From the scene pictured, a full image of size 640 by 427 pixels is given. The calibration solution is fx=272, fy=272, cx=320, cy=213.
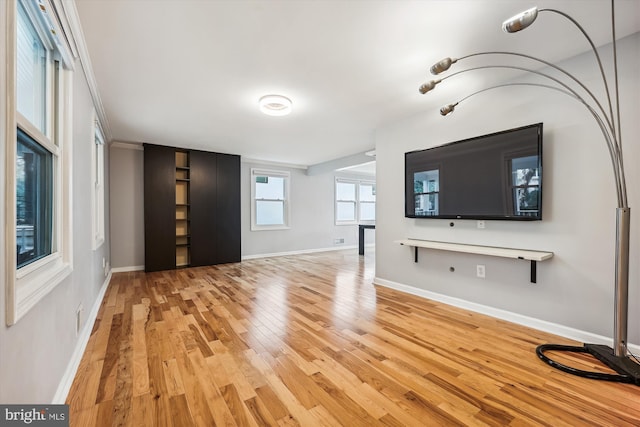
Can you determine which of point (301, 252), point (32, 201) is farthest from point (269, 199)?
point (32, 201)

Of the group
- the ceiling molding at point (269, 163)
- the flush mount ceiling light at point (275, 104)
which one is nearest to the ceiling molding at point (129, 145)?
the ceiling molding at point (269, 163)

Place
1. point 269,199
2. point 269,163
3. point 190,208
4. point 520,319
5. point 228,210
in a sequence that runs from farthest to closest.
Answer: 1. point 269,199
2. point 269,163
3. point 228,210
4. point 190,208
5. point 520,319

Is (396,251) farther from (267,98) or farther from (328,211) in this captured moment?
(328,211)

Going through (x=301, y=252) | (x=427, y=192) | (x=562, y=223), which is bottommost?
(x=301, y=252)

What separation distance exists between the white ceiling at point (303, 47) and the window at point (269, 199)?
3.25 meters

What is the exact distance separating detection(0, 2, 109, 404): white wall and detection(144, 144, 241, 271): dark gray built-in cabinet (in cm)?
246

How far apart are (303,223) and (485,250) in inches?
206

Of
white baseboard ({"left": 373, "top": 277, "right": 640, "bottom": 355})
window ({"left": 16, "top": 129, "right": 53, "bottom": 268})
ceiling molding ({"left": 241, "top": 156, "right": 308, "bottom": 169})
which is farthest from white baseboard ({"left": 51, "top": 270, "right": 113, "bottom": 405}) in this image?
ceiling molding ({"left": 241, "top": 156, "right": 308, "bottom": 169})

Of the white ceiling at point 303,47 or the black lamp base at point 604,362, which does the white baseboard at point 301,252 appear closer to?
the white ceiling at point 303,47

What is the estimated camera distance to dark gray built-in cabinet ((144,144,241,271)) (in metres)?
5.21

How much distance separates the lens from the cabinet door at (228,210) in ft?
19.5

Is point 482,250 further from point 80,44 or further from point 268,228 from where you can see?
point 268,228

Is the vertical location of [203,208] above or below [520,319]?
above

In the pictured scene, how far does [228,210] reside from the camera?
19.8 ft
